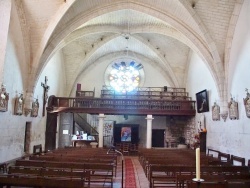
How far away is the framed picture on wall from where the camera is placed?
15.0 m

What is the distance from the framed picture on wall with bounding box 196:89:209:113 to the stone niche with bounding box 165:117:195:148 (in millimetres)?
2498

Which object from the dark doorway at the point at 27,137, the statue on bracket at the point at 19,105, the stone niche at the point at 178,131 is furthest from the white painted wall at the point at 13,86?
the stone niche at the point at 178,131

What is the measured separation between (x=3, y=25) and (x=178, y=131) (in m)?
15.6

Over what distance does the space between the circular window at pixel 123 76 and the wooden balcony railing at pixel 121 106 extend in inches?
206

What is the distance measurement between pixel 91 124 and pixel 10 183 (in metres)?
17.7

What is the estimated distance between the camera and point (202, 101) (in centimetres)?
1562

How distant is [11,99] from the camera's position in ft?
36.1

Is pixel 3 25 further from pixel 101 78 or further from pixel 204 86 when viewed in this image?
pixel 101 78

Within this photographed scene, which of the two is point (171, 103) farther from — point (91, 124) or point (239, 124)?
point (91, 124)

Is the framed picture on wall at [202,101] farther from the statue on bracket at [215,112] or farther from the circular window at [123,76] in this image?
the circular window at [123,76]

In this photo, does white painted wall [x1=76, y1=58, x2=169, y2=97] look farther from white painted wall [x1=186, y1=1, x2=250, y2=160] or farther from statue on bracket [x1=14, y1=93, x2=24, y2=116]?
statue on bracket [x1=14, y1=93, x2=24, y2=116]

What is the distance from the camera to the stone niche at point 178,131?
19.0m

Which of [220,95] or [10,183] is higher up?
[220,95]

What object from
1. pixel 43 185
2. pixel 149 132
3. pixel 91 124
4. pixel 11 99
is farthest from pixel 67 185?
pixel 91 124
